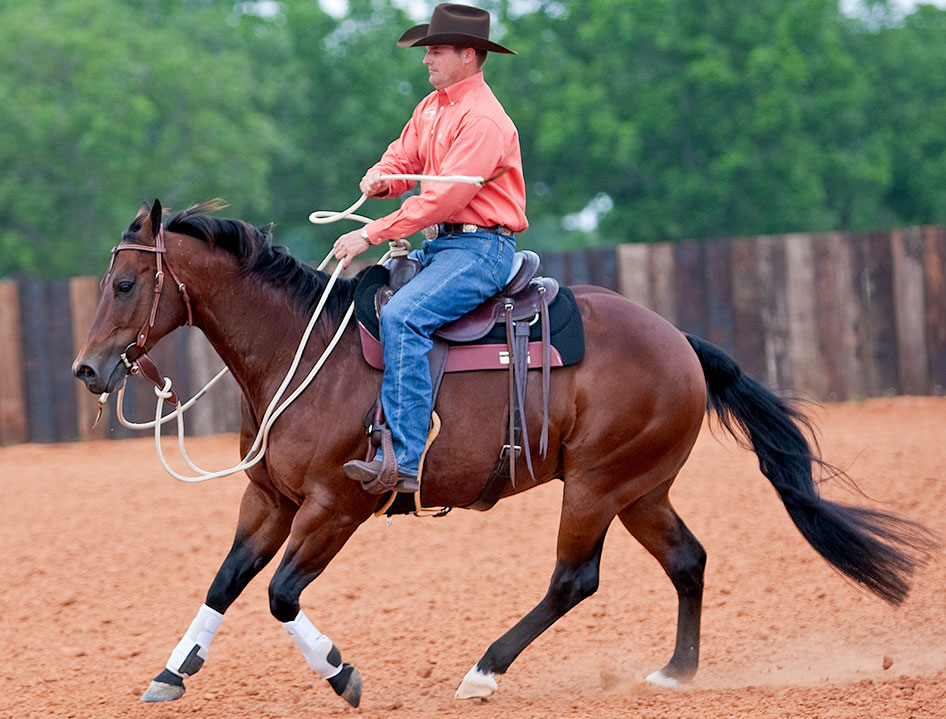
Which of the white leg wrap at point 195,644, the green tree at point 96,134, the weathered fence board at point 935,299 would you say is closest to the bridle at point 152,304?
the white leg wrap at point 195,644

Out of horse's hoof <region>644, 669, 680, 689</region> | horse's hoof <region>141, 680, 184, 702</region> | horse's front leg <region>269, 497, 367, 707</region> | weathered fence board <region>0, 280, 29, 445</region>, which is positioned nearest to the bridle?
horse's front leg <region>269, 497, 367, 707</region>

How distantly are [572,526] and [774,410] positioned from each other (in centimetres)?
130

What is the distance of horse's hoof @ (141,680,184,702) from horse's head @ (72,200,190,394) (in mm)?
1362

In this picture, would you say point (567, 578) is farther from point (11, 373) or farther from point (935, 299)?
point (11, 373)

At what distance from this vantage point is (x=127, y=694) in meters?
5.66

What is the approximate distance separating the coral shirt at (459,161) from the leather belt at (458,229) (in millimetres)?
22

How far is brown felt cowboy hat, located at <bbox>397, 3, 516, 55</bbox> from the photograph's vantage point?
5.20 metres

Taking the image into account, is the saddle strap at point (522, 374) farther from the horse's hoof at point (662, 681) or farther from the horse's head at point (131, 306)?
the horse's head at point (131, 306)

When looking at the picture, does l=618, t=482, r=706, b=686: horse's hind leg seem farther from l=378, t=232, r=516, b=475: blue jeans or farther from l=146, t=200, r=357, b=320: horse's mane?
l=146, t=200, r=357, b=320: horse's mane

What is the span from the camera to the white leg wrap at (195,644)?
5.21m

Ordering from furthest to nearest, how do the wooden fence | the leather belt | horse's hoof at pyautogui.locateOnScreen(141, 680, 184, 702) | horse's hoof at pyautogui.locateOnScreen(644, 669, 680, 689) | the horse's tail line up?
the wooden fence
the horse's tail
horse's hoof at pyautogui.locateOnScreen(644, 669, 680, 689)
the leather belt
horse's hoof at pyautogui.locateOnScreen(141, 680, 184, 702)

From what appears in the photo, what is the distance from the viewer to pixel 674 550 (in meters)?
5.80

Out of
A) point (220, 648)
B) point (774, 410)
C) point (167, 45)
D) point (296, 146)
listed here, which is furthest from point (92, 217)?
point (774, 410)

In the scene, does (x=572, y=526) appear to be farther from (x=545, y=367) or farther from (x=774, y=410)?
(x=774, y=410)
